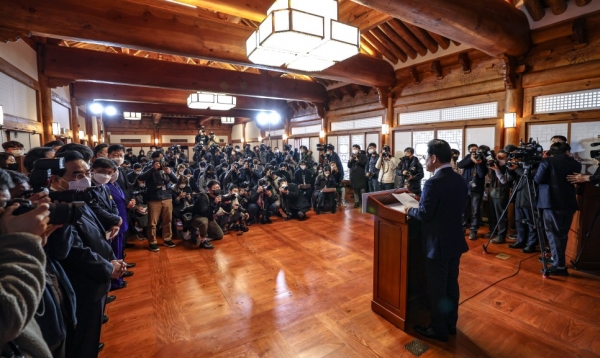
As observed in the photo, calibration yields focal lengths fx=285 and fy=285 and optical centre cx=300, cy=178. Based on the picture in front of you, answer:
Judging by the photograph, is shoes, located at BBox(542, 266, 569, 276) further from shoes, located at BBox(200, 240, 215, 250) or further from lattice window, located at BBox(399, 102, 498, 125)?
shoes, located at BBox(200, 240, 215, 250)

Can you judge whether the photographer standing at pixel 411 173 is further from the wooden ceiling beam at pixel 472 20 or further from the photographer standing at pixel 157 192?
the photographer standing at pixel 157 192

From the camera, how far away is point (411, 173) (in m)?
5.71

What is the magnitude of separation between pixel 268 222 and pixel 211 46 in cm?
359

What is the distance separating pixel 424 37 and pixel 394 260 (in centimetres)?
583

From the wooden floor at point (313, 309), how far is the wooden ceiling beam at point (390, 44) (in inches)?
202

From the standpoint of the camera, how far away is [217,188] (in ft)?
16.6

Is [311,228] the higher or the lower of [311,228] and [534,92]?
the lower

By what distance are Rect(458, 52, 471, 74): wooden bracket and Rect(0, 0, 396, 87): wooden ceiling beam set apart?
447 cm

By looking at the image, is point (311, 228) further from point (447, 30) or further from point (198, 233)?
point (447, 30)

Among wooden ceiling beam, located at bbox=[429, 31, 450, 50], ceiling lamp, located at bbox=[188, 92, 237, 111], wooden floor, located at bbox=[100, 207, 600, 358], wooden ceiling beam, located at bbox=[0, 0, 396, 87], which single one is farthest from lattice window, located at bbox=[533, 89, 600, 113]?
ceiling lamp, located at bbox=[188, 92, 237, 111]

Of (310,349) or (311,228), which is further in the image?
(311,228)

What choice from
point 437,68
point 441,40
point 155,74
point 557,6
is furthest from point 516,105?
point 155,74

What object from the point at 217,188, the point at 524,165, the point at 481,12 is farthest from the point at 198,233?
the point at 481,12

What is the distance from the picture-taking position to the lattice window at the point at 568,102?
4.57 meters
